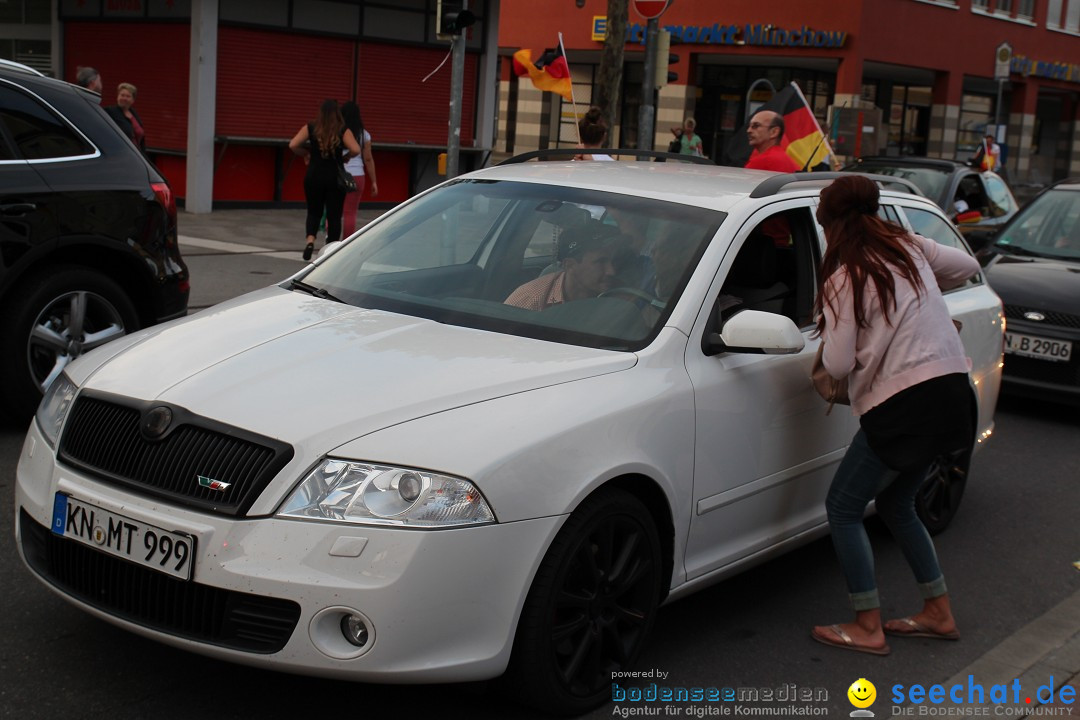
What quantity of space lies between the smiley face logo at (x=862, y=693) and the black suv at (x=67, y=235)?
14.3 feet

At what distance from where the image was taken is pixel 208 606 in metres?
3.34

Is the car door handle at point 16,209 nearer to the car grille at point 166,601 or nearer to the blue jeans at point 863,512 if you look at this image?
the car grille at point 166,601

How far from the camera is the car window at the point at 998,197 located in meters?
14.0

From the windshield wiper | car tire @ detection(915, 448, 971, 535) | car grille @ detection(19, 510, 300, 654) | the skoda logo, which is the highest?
the windshield wiper

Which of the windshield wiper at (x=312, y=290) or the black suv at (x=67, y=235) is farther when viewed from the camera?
the black suv at (x=67, y=235)

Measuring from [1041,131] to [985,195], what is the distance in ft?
117

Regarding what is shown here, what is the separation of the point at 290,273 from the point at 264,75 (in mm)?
7987

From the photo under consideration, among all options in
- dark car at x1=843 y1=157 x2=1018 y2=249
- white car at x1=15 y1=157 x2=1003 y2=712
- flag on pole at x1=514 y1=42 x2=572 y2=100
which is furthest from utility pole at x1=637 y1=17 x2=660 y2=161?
white car at x1=15 y1=157 x2=1003 y2=712

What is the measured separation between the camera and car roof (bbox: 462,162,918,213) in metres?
4.76

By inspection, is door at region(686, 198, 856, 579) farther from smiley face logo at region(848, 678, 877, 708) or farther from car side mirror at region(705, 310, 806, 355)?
smiley face logo at region(848, 678, 877, 708)

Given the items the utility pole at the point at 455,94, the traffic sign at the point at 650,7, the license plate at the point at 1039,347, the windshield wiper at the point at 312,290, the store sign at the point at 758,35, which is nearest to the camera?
the windshield wiper at the point at 312,290

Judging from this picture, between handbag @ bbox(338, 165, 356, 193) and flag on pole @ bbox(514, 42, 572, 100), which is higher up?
flag on pole @ bbox(514, 42, 572, 100)

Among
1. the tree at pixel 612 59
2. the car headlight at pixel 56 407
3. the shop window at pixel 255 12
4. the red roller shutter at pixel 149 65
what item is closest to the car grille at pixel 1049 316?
the car headlight at pixel 56 407

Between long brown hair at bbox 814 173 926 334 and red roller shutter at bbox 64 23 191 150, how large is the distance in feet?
55.3
